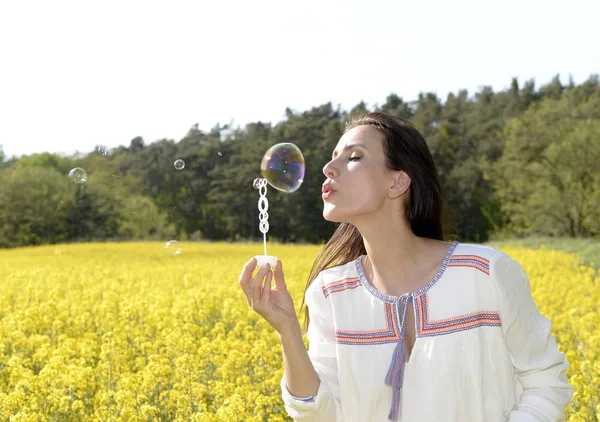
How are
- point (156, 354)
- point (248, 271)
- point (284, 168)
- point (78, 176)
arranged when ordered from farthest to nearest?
1. point (78, 176)
2. point (156, 354)
3. point (284, 168)
4. point (248, 271)

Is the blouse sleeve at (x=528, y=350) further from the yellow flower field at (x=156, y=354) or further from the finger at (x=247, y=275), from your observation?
the yellow flower field at (x=156, y=354)

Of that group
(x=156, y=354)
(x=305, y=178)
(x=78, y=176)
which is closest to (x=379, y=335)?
(x=156, y=354)

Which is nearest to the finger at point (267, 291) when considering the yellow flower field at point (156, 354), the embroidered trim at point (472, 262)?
the embroidered trim at point (472, 262)

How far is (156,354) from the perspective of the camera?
16.7 feet

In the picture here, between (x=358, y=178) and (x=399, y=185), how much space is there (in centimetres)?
18

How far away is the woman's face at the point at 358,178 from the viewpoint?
2369 mm

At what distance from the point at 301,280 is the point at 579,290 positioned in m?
4.02

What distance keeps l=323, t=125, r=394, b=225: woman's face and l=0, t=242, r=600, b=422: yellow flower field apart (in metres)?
1.46

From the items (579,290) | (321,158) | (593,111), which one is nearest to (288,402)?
(579,290)

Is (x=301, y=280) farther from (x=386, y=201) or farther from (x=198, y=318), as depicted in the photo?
(x=386, y=201)

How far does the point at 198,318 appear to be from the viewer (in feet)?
24.6

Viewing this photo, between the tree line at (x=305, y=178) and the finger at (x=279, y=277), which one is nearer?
the finger at (x=279, y=277)

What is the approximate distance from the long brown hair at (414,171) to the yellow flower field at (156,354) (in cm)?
140

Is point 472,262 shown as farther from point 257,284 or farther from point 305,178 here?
point 305,178
